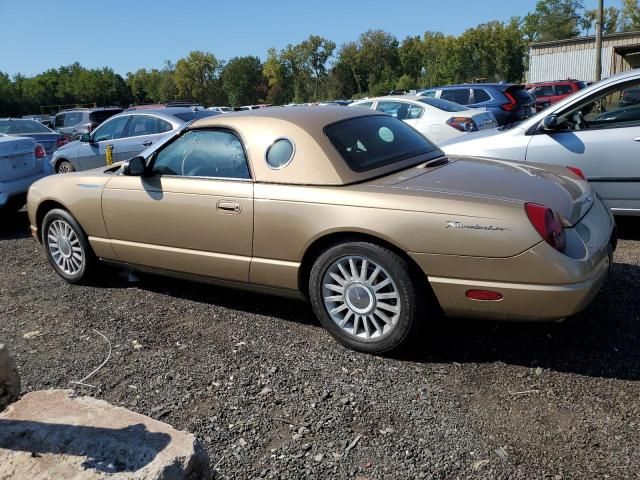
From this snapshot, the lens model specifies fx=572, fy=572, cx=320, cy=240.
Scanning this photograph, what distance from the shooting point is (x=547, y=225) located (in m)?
3.07

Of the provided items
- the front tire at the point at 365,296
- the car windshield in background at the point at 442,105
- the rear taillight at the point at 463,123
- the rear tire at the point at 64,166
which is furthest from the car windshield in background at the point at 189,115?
the front tire at the point at 365,296

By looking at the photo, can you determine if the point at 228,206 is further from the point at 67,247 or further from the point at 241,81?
the point at 241,81

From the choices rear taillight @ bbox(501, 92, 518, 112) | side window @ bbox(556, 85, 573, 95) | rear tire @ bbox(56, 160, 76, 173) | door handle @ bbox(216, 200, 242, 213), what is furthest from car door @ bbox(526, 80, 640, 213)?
side window @ bbox(556, 85, 573, 95)

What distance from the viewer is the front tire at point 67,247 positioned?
16.5 ft

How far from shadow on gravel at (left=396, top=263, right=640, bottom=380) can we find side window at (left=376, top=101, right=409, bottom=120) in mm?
7419

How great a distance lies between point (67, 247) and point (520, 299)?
397 cm

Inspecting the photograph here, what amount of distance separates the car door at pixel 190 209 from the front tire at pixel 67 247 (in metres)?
0.47

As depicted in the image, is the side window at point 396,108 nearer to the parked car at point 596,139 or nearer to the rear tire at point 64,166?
the parked car at point 596,139

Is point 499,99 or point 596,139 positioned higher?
point 499,99

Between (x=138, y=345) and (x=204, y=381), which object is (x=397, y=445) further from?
(x=138, y=345)

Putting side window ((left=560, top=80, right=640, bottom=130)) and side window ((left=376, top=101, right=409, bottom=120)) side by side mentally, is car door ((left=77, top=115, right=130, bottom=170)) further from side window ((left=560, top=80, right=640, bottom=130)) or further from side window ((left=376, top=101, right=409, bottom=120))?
side window ((left=560, top=80, right=640, bottom=130))

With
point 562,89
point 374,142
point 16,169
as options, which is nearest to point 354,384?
point 374,142

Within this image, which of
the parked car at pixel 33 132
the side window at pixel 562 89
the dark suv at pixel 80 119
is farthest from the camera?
the side window at pixel 562 89

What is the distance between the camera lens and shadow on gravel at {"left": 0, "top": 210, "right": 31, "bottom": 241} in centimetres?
770
